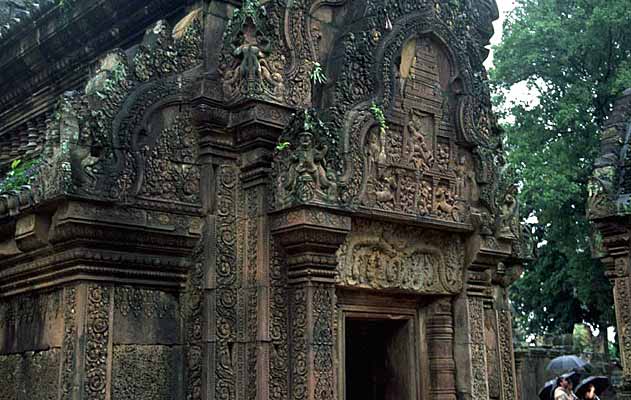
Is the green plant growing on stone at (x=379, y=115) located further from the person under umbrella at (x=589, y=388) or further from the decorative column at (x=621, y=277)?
the person under umbrella at (x=589, y=388)

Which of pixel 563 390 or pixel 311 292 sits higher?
pixel 311 292

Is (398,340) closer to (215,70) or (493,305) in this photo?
(493,305)

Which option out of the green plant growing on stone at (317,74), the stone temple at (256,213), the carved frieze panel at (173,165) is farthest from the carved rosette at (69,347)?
the green plant growing on stone at (317,74)

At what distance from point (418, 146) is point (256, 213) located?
1.93 m

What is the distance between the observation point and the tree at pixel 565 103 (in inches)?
932

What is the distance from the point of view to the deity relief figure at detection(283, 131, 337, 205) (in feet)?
20.5

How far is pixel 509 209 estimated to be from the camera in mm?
8320

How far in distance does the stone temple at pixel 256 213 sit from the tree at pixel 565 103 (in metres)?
16.0

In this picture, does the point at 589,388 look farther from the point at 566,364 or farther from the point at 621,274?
the point at 566,364

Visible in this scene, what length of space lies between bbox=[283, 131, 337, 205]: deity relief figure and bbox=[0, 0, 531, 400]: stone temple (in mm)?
20

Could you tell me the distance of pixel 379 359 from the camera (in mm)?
8086

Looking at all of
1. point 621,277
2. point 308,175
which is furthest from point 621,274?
point 308,175

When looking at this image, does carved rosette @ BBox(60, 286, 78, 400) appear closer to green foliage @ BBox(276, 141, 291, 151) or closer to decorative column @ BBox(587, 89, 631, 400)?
green foliage @ BBox(276, 141, 291, 151)

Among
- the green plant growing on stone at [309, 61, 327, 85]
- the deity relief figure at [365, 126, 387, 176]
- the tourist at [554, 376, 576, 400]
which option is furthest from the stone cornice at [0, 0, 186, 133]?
the tourist at [554, 376, 576, 400]
